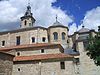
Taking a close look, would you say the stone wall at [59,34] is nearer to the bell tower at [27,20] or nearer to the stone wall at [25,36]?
the stone wall at [25,36]

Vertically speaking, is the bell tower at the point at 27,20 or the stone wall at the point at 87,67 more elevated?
the bell tower at the point at 27,20

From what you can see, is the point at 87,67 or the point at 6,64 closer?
the point at 6,64

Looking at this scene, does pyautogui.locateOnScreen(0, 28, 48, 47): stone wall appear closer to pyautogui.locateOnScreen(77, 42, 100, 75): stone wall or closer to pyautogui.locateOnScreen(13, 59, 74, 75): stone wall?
pyautogui.locateOnScreen(77, 42, 100, 75): stone wall

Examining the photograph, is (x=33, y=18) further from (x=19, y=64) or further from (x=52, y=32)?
(x=19, y=64)

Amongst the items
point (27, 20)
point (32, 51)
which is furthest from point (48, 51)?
point (27, 20)

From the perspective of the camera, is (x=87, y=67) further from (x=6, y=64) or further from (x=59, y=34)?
(x=6, y=64)

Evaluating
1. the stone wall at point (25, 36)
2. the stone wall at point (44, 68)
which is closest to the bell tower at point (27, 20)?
the stone wall at point (25, 36)

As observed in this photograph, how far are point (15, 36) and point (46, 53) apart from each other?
1365cm

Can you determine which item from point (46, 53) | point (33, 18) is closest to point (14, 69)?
point (46, 53)

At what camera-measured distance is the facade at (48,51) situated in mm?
28812

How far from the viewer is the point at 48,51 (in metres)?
33.1

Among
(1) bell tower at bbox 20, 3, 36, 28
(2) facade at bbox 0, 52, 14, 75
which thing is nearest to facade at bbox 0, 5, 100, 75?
(1) bell tower at bbox 20, 3, 36, 28

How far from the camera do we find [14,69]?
1177 inches

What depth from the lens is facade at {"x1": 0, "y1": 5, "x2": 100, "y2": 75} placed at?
2881 cm
